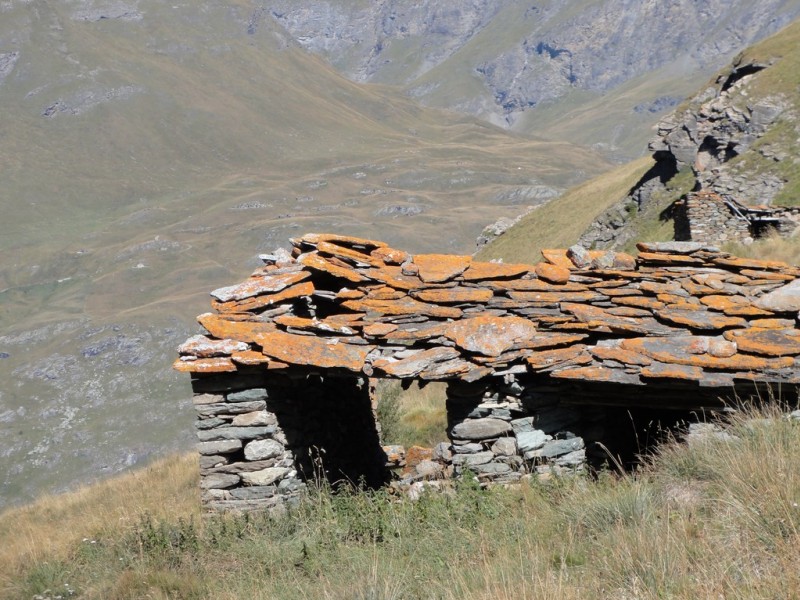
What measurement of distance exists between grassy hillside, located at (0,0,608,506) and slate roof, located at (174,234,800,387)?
59.0 feet

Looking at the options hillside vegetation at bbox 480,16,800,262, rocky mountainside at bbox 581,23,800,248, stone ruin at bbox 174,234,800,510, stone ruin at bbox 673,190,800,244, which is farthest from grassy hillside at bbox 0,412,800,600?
hillside vegetation at bbox 480,16,800,262

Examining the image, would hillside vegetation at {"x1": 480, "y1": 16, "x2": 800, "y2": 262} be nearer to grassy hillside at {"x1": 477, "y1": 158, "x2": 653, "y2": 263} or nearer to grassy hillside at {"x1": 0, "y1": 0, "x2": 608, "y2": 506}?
grassy hillside at {"x1": 477, "y1": 158, "x2": 653, "y2": 263}

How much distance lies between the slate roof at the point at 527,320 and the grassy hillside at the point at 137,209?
18.0 m

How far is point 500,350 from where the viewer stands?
297 inches

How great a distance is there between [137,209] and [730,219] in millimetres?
127593

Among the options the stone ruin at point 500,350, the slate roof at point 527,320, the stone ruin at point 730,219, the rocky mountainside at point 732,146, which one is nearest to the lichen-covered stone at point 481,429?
the stone ruin at point 500,350

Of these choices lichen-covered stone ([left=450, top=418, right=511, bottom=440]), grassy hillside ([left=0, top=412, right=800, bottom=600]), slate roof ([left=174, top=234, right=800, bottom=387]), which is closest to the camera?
grassy hillside ([left=0, top=412, right=800, bottom=600])

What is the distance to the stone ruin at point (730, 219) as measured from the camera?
2295cm

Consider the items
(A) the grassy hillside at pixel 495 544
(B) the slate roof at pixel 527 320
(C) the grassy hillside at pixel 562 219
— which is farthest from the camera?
(C) the grassy hillside at pixel 562 219

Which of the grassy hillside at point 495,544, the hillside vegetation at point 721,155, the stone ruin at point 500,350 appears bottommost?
the grassy hillside at point 495,544

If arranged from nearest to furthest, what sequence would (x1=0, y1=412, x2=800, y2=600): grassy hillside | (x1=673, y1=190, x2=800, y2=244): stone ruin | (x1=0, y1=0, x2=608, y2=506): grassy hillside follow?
(x1=0, y1=412, x2=800, y2=600): grassy hillside → (x1=673, y1=190, x2=800, y2=244): stone ruin → (x1=0, y1=0, x2=608, y2=506): grassy hillside

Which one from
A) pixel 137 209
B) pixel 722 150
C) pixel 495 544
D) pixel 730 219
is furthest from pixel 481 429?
pixel 137 209

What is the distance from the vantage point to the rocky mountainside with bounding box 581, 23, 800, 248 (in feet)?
87.9

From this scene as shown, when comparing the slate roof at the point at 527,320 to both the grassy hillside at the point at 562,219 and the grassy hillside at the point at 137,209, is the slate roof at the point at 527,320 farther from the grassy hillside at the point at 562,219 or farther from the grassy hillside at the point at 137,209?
the grassy hillside at the point at 562,219
